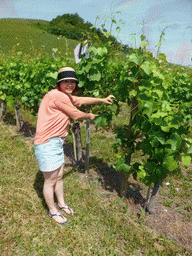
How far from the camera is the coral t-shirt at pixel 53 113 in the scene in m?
2.28

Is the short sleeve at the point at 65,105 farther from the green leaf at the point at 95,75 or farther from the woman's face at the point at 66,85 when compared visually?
the green leaf at the point at 95,75

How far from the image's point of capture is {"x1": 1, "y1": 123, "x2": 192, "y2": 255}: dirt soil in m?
2.71

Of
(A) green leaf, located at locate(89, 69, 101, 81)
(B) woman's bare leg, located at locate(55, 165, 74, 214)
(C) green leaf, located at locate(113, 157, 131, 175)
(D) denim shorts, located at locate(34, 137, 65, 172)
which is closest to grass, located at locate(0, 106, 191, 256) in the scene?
(B) woman's bare leg, located at locate(55, 165, 74, 214)

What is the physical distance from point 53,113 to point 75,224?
1722 mm

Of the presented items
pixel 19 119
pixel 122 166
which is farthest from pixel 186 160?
pixel 19 119

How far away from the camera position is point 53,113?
7.63ft

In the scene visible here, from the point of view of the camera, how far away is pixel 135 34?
2436mm

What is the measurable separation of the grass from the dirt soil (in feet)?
0.20

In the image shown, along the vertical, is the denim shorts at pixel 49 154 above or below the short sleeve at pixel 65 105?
below

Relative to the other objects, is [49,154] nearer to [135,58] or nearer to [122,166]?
[122,166]

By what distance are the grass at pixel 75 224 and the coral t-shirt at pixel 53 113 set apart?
130 centimetres

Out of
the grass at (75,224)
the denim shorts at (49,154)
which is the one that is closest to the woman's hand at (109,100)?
the denim shorts at (49,154)

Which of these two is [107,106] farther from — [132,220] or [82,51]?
[132,220]

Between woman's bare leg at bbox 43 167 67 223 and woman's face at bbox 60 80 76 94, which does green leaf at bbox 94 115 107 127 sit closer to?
woman's face at bbox 60 80 76 94
